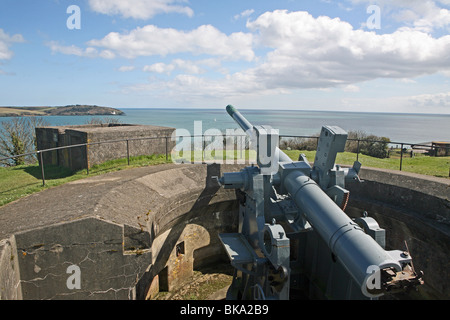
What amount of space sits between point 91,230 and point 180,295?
328 centimetres

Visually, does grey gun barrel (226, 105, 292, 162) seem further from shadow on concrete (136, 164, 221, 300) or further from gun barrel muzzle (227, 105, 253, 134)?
shadow on concrete (136, 164, 221, 300)

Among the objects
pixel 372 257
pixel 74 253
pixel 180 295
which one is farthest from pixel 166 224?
pixel 372 257

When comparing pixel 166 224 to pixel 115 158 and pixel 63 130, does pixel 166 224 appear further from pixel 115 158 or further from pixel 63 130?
pixel 63 130

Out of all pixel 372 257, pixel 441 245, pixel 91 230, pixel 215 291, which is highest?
pixel 372 257

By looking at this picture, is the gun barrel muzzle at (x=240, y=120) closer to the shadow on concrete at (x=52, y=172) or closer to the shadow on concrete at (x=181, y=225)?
the shadow on concrete at (x=181, y=225)

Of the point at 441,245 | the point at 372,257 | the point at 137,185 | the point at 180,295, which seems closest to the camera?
the point at 372,257

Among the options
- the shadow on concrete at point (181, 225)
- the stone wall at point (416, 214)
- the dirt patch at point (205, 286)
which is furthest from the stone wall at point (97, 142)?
the stone wall at point (416, 214)

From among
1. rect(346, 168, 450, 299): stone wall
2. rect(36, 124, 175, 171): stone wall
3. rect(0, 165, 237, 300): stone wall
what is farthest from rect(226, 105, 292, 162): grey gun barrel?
rect(346, 168, 450, 299): stone wall

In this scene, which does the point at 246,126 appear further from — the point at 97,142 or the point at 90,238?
Answer: the point at 90,238

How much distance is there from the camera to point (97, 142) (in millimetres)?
7316

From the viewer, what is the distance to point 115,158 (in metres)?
8.17

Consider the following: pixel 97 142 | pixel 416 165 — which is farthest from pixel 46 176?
pixel 416 165

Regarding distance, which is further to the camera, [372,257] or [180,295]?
[180,295]

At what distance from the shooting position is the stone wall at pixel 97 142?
7.73 m
